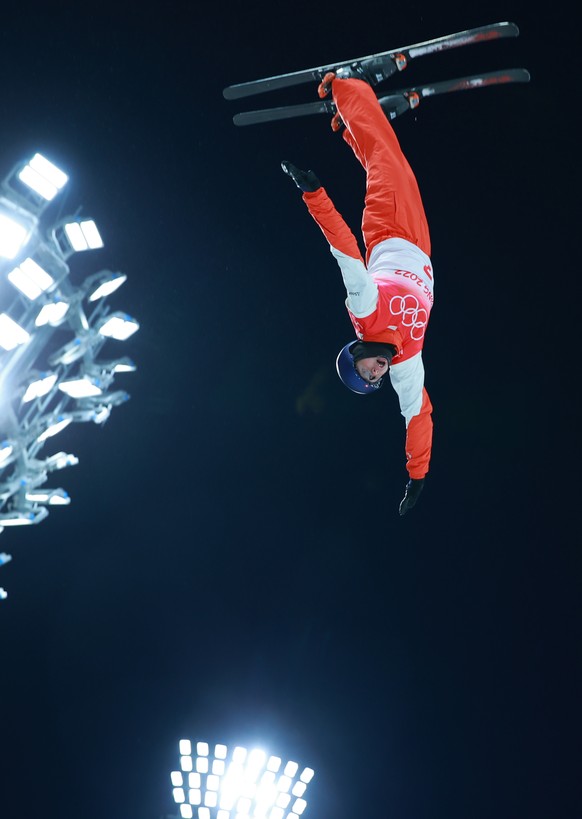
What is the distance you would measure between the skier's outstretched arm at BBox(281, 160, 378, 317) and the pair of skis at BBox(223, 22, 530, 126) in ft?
3.49

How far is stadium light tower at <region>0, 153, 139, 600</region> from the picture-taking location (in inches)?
203

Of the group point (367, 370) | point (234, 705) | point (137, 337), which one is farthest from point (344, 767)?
point (367, 370)

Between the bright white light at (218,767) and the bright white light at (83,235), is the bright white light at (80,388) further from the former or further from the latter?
the bright white light at (218,767)

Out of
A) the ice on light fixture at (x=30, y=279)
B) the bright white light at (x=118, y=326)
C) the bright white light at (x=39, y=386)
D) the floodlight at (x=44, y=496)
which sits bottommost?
the floodlight at (x=44, y=496)

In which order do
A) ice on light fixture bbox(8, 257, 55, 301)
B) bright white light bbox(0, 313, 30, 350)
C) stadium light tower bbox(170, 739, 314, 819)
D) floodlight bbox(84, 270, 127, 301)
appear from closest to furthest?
bright white light bbox(0, 313, 30, 350)
ice on light fixture bbox(8, 257, 55, 301)
floodlight bbox(84, 270, 127, 301)
stadium light tower bbox(170, 739, 314, 819)

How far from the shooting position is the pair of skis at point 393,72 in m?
3.62

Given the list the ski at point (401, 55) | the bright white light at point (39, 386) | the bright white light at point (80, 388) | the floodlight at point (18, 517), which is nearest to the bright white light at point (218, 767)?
the floodlight at point (18, 517)

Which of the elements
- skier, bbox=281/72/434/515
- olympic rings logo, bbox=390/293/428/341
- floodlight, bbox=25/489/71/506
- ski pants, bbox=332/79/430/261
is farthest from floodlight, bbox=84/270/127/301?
olympic rings logo, bbox=390/293/428/341

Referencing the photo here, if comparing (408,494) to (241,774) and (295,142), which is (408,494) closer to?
(295,142)

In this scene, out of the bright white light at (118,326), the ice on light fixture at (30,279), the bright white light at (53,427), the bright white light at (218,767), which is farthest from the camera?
the bright white light at (218,767)

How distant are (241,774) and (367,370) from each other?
5.38 metres

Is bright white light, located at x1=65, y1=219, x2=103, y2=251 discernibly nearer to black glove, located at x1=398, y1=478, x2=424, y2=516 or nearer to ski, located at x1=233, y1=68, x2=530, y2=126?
ski, located at x1=233, y1=68, x2=530, y2=126

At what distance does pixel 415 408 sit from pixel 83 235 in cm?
306

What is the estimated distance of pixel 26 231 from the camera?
5.11 metres
